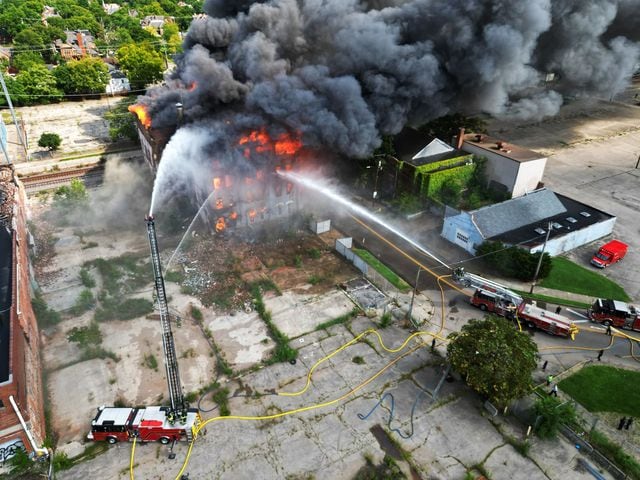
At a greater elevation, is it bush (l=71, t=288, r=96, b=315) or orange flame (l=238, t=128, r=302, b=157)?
orange flame (l=238, t=128, r=302, b=157)

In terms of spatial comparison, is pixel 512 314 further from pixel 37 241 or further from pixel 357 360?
pixel 37 241

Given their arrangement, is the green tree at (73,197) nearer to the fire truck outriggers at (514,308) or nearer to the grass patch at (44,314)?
the grass patch at (44,314)

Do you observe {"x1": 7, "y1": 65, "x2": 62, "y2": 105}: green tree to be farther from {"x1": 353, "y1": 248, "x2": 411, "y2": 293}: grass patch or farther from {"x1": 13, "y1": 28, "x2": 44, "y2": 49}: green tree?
{"x1": 353, "y1": 248, "x2": 411, "y2": 293}: grass patch

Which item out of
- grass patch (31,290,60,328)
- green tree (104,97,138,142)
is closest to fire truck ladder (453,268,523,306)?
grass patch (31,290,60,328)

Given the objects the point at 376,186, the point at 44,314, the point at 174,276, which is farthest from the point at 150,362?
the point at 376,186

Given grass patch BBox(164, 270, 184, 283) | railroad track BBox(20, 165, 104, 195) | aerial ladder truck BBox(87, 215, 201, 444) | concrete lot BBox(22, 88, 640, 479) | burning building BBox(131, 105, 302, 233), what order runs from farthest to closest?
railroad track BBox(20, 165, 104, 195) < burning building BBox(131, 105, 302, 233) < grass patch BBox(164, 270, 184, 283) < aerial ladder truck BBox(87, 215, 201, 444) < concrete lot BBox(22, 88, 640, 479)

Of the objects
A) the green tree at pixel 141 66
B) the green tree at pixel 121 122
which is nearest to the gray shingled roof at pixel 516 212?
the green tree at pixel 121 122

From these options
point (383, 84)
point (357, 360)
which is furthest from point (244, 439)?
point (383, 84)
